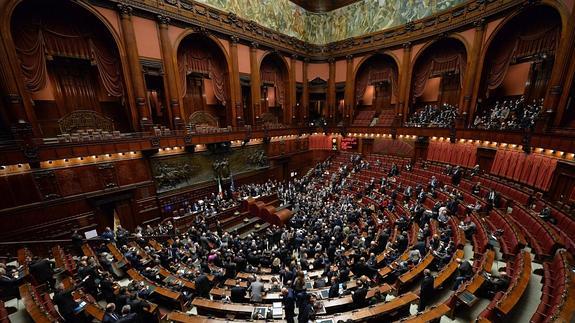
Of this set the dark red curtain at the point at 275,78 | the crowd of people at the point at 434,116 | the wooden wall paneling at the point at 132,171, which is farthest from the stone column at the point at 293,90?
the wooden wall paneling at the point at 132,171

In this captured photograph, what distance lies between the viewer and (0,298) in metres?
4.77

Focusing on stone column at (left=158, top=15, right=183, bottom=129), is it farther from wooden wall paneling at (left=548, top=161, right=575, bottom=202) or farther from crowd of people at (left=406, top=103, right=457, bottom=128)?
wooden wall paneling at (left=548, top=161, right=575, bottom=202)

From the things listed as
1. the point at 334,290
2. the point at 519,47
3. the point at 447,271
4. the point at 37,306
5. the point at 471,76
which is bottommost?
the point at 334,290

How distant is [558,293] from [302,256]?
498cm

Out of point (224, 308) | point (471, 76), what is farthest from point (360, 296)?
point (471, 76)

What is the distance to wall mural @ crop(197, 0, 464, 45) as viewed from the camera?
13.9 meters

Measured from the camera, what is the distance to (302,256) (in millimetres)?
6762

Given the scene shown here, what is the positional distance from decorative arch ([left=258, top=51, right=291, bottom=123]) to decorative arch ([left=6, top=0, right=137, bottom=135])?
8.60 m

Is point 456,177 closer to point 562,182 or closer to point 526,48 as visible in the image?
point 562,182

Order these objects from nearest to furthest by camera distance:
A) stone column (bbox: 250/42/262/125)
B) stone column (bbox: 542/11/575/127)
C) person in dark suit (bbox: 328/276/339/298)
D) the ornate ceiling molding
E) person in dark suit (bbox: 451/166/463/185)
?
person in dark suit (bbox: 328/276/339/298) → stone column (bbox: 542/11/575/127) → person in dark suit (bbox: 451/166/463/185) → the ornate ceiling molding → stone column (bbox: 250/42/262/125)

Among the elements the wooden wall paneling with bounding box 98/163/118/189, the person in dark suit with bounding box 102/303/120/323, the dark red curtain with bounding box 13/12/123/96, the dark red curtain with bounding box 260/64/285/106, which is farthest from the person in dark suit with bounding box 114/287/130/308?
the dark red curtain with bounding box 260/64/285/106

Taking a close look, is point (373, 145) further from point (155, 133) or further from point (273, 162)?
point (155, 133)

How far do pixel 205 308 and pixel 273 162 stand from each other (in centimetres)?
1199

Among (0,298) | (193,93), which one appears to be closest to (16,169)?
(0,298)
